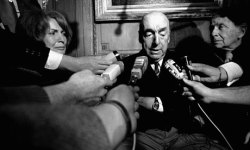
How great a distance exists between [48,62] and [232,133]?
169 cm

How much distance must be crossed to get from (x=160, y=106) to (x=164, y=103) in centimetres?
5

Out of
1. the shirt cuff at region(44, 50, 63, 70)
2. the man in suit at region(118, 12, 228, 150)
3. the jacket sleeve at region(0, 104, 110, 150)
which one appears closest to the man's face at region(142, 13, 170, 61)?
the man in suit at region(118, 12, 228, 150)

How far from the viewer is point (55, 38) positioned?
2.25 metres

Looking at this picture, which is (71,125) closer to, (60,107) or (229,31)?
(60,107)

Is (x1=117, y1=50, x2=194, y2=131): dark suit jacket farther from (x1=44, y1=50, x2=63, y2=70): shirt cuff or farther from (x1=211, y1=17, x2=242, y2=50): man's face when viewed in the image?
(x1=44, y1=50, x2=63, y2=70): shirt cuff

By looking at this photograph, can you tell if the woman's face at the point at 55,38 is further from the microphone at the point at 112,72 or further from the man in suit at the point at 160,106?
the microphone at the point at 112,72

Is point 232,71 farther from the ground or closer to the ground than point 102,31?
closer to the ground

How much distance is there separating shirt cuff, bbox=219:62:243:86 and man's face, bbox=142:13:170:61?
64 cm

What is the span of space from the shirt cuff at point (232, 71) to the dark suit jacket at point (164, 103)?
405mm

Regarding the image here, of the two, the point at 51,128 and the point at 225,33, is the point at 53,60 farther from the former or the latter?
the point at 225,33

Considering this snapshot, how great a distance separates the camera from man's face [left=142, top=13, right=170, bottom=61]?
6.79 ft

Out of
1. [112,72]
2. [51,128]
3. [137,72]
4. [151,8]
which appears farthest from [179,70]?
[151,8]

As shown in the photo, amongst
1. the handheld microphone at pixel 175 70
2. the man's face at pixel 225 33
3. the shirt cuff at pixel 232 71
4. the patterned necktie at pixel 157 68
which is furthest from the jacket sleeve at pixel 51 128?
the man's face at pixel 225 33

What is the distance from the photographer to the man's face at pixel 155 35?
2.07 m
